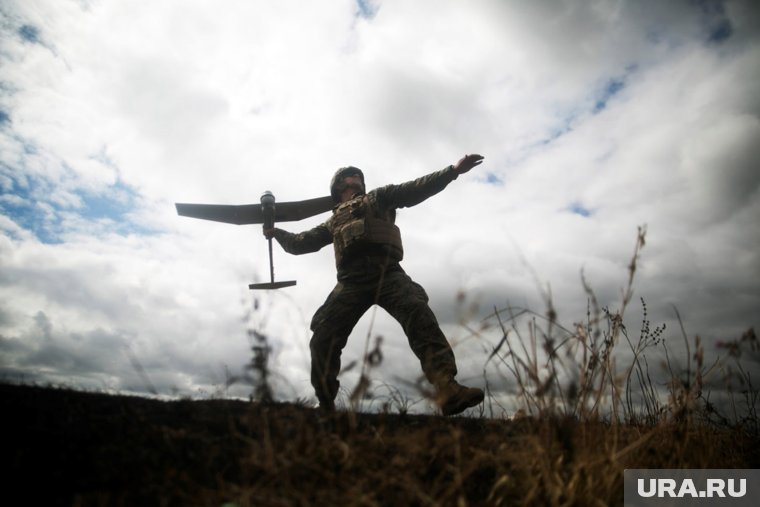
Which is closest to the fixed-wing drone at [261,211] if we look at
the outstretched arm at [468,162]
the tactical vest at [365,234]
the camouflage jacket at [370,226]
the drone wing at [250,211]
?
the drone wing at [250,211]

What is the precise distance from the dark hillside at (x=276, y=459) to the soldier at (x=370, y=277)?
1.21m

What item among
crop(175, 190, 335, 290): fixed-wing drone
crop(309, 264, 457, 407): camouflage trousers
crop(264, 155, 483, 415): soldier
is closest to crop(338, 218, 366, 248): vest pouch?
crop(264, 155, 483, 415): soldier

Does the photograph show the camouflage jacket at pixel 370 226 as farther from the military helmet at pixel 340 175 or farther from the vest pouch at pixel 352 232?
the military helmet at pixel 340 175

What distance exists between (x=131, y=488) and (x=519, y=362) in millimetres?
1530

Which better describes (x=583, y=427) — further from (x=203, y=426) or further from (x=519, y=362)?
(x=203, y=426)

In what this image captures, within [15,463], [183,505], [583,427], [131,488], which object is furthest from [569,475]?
[15,463]

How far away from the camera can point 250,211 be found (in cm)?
528

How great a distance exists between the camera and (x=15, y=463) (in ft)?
4.23

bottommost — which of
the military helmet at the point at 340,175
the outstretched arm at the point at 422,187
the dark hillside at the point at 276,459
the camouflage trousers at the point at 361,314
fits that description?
the dark hillside at the point at 276,459

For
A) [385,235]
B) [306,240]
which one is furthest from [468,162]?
[306,240]

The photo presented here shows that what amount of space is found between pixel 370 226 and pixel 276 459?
2.60 m

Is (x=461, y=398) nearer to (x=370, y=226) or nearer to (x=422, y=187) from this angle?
(x=370, y=226)

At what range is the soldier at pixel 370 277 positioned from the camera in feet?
10.9

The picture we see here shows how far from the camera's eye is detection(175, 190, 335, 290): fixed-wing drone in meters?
4.73
